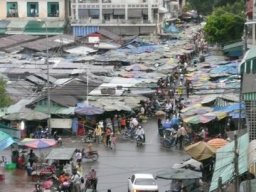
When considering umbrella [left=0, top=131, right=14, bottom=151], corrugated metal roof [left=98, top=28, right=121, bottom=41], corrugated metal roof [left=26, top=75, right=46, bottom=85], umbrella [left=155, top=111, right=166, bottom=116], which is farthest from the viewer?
corrugated metal roof [left=98, top=28, right=121, bottom=41]

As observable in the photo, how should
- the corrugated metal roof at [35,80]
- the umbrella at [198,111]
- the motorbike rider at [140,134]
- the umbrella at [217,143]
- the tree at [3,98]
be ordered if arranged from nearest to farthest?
the umbrella at [217,143] < the motorbike rider at [140,134] < the umbrella at [198,111] < the tree at [3,98] < the corrugated metal roof at [35,80]

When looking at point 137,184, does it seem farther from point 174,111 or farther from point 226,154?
point 174,111

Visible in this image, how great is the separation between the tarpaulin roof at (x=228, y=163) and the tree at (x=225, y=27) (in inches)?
1741

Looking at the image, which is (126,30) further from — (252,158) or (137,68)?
(252,158)

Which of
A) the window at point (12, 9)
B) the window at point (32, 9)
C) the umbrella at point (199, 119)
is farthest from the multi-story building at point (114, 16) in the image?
the umbrella at point (199, 119)

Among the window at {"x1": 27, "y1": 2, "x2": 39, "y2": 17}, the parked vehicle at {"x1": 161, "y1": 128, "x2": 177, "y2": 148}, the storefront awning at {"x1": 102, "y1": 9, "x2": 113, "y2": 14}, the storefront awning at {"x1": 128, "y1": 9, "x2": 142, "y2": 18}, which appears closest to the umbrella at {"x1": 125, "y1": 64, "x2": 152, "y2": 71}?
the parked vehicle at {"x1": 161, "y1": 128, "x2": 177, "y2": 148}

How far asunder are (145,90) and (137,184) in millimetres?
18137

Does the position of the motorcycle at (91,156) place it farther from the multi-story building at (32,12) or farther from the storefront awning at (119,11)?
the multi-story building at (32,12)

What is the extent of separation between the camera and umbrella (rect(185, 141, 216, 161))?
24438mm

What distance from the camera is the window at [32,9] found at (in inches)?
3211

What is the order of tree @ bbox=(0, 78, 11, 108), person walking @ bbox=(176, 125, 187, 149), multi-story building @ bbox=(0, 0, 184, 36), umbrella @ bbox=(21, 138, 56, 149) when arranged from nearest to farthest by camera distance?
umbrella @ bbox=(21, 138, 56, 149) < person walking @ bbox=(176, 125, 187, 149) < tree @ bbox=(0, 78, 11, 108) < multi-story building @ bbox=(0, 0, 184, 36)

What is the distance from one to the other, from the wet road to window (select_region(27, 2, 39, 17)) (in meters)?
50.4

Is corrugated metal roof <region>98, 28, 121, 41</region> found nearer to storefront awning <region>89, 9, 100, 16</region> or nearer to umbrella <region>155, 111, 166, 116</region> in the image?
storefront awning <region>89, 9, 100, 16</region>

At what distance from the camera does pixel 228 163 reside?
1984 centimetres
